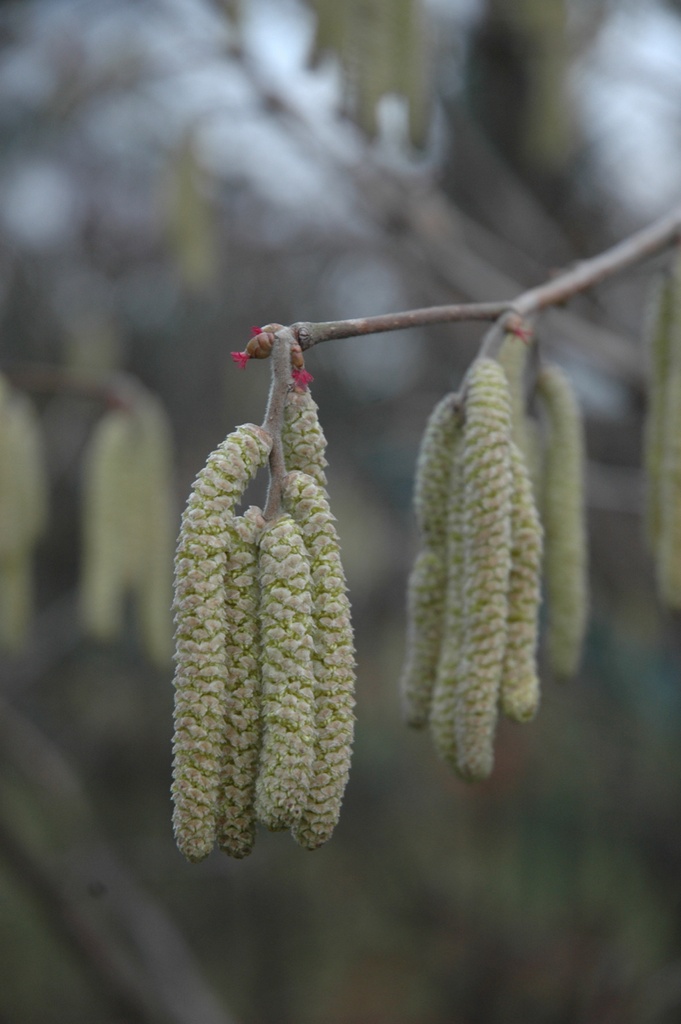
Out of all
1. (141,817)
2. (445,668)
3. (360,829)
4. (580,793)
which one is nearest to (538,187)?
(580,793)

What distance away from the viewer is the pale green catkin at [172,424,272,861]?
2.31ft

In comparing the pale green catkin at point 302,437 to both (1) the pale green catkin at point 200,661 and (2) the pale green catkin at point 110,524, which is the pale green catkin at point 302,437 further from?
(2) the pale green catkin at point 110,524

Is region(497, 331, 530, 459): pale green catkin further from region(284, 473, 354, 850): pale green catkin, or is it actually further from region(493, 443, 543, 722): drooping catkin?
region(284, 473, 354, 850): pale green catkin

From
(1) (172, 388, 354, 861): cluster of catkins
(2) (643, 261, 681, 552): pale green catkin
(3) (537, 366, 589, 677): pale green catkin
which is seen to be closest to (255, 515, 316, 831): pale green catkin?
(1) (172, 388, 354, 861): cluster of catkins

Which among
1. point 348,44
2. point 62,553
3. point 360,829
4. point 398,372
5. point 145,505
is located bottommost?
point 360,829

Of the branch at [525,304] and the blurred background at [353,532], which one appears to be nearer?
the branch at [525,304]

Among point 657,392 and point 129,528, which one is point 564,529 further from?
point 129,528

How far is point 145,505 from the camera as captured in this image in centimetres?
182

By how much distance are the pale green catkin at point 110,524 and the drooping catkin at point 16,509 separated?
14 centimetres

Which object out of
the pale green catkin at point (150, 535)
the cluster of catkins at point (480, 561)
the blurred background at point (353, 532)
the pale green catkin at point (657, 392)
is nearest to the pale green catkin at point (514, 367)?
the cluster of catkins at point (480, 561)

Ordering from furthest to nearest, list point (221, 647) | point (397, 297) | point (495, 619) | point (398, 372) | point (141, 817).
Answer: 1. point (398, 372)
2. point (397, 297)
3. point (141, 817)
4. point (495, 619)
5. point (221, 647)

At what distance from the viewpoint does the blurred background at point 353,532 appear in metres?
3.29

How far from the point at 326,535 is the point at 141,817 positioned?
4516mm

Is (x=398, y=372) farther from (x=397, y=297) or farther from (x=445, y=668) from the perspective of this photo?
(x=445, y=668)
